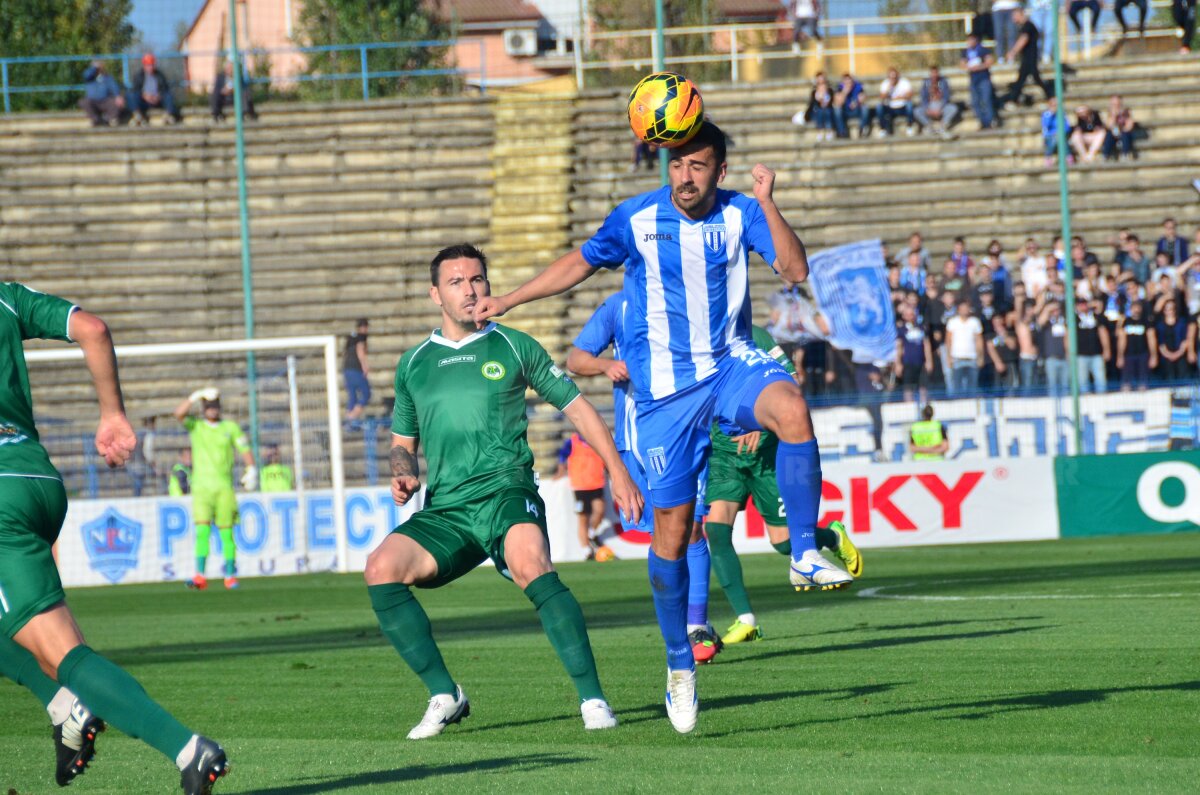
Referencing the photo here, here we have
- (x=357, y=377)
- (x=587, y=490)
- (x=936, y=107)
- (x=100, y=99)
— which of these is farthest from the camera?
(x=100, y=99)

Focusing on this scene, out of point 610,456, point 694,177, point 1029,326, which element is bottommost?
point 1029,326

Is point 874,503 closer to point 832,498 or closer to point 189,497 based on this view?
point 832,498

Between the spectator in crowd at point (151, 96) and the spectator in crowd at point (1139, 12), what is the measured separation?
17879 mm

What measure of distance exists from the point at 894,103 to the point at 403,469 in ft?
79.4

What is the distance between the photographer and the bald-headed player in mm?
7262

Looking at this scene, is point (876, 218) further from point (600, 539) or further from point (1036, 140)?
point (600, 539)

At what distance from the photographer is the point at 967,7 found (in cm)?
3994

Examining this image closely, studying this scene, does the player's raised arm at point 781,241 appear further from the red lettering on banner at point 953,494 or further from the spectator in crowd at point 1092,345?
the spectator in crowd at point 1092,345

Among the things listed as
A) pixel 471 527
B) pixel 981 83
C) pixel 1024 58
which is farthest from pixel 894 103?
pixel 471 527

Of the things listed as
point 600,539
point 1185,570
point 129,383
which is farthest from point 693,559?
point 129,383

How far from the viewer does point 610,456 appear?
7105 mm

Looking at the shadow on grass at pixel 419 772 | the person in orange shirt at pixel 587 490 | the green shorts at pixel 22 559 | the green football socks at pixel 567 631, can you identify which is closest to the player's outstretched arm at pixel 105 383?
the green shorts at pixel 22 559

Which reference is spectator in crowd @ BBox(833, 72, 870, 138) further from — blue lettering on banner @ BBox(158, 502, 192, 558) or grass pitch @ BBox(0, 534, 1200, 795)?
grass pitch @ BBox(0, 534, 1200, 795)

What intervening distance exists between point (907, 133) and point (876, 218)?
203cm
